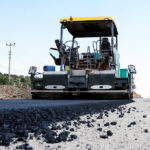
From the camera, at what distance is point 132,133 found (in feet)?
12.1

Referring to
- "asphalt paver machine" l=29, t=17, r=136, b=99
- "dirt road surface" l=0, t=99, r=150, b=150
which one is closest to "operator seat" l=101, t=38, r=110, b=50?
"asphalt paver machine" l=29, t=17, r=136, b=99

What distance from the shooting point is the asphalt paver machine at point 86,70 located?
34.6ft

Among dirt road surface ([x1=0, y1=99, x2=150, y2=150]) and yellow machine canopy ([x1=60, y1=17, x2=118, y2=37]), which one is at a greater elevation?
yellow machine canopy ([x1=60, y1=17, x2=118, y2=37])

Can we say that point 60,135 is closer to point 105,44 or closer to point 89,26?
point 105,44

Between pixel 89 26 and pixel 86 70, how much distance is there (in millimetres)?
2157

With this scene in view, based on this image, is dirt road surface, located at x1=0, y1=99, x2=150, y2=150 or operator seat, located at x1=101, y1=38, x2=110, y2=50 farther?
operator seat, located at x1=101, y1=38, x2=110, y2=50

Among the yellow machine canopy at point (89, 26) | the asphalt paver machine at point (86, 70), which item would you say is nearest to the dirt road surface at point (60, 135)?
A: the asphalt paver machine at point (86, 70)

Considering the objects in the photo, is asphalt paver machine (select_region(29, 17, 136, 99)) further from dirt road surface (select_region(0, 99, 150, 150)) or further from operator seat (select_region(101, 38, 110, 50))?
dirt road surface (select_region(0, 99, 150, 150))

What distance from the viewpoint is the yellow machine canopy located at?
37.1ft

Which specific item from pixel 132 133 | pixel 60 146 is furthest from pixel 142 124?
pixel 60 146

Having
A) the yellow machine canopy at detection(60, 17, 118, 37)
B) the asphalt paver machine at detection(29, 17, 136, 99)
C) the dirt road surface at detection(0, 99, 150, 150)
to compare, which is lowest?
the dirt road surface at detection(0, 99, 150, 150)

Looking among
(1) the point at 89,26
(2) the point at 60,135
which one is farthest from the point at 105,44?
(2) the point at 60,135

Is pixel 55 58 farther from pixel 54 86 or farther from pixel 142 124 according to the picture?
pixel 142 124

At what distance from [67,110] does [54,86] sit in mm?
5250
